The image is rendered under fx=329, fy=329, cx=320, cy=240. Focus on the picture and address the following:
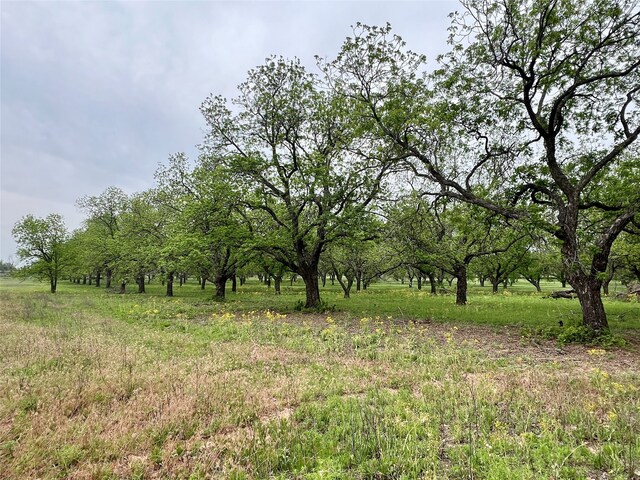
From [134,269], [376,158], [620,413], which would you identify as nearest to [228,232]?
[376,158]

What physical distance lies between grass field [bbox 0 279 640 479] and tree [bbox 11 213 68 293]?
137 feet

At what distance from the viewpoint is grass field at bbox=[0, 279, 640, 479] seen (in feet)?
13.2

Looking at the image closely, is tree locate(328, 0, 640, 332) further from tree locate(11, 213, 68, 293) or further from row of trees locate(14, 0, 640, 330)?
tree locate(11, 213, 68, 293)

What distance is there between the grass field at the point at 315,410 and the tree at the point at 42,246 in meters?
41.7

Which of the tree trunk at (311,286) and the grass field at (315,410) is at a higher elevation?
the tree trunk at (311,286)

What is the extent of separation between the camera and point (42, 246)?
43750mm

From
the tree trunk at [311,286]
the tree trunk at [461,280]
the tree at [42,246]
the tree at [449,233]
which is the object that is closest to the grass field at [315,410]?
the tree at [449,233]

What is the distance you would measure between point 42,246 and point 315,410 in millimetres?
53114

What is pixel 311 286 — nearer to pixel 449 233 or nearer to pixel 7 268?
pixel 449 233

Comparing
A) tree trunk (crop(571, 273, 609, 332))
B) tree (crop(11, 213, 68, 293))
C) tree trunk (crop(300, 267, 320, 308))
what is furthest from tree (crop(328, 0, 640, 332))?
tree (crop(11, 213, 68, 293))

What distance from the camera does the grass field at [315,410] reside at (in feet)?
13.2

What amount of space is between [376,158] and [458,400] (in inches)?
443

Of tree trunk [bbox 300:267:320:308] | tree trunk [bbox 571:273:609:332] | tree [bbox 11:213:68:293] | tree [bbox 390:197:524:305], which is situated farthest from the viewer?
tree [bbox 11:213:68:293]

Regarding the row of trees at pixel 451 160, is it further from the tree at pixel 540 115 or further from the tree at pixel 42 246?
the tree at pixel 42 246
